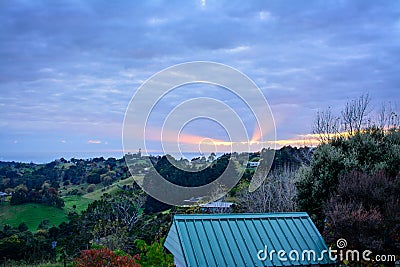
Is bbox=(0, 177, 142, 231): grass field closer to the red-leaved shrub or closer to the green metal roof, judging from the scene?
the green metal roof

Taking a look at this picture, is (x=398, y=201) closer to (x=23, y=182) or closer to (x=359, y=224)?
(x=359, y=224)

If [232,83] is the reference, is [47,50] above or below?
above

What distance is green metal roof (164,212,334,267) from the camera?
575 cm

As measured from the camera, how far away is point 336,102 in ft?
55.3

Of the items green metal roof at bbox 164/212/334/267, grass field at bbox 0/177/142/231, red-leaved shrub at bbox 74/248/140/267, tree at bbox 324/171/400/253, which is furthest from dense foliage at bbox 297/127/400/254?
grass field at bbox 0/177/142/231

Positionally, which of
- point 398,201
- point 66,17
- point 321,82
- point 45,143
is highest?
point 66,17

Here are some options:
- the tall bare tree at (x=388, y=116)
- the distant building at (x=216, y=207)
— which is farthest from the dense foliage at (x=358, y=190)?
the distant building at (x=216, y=207)

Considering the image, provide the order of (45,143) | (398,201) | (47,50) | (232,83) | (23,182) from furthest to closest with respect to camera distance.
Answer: (23,182) < (45,143) < (47,50) < (232,83) < (398,201)

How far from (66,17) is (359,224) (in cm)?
977

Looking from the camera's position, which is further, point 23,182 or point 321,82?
point 23,182

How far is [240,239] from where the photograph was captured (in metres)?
6.15

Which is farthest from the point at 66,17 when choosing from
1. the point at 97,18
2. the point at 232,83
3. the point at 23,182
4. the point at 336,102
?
the point at 23,182

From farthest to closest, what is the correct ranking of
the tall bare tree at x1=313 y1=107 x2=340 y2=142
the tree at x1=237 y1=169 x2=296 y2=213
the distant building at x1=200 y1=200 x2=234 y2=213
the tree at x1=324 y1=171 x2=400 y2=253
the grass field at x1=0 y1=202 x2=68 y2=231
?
the grass field at x1=0 y1=202 x2=68 y2=231 < the tall bare tree at x1=313 y1=107 x2=340 y2=142 < the distant building at x1=200 y1=200 x2=234 y2=213 < the tree at x1=237 y1=169 x2=296 y2=213 < the tree at x1=324 y1=171 x2=400 y2=253

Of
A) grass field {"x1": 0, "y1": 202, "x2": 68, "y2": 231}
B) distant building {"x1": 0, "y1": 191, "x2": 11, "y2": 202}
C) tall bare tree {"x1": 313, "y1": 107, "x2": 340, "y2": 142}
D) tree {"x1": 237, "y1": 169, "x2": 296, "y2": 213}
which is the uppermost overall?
tall bare tree {"x1": 313, "y1": 107, "x2": 340, "y2": 142}
